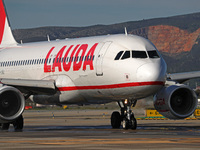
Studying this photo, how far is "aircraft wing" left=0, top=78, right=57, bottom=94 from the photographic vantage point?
32156 mm

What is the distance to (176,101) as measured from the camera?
3209 cm

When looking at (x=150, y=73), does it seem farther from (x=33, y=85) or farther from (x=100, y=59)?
(x=33, y=85)

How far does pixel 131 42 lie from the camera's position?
1218 inches

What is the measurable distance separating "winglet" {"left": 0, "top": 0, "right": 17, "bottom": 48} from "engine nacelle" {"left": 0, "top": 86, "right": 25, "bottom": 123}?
9.52 meters

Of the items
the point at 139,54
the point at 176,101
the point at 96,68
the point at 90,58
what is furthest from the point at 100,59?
the point at 176,101

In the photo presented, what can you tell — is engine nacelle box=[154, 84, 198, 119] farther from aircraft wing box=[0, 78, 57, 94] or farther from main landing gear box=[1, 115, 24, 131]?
main landing gear box=[1, 115, 24, 131]

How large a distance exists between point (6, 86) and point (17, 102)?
1013 millimetres

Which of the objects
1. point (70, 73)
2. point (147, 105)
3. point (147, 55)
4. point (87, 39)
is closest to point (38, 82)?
point (70, 73)

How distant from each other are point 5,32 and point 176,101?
1510 cm

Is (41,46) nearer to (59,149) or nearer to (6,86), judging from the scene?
(6,86)

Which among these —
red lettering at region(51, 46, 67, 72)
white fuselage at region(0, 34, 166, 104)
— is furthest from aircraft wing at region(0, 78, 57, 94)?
red lettering at region(51, 46, 67, 72)

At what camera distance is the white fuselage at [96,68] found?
29234mm

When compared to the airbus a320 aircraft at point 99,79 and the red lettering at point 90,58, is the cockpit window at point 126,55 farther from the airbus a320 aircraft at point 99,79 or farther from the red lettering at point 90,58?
the red lettering at point 90,58

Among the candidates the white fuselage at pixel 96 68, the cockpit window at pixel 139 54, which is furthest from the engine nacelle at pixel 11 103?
the cockpit window at pixel 139 54
